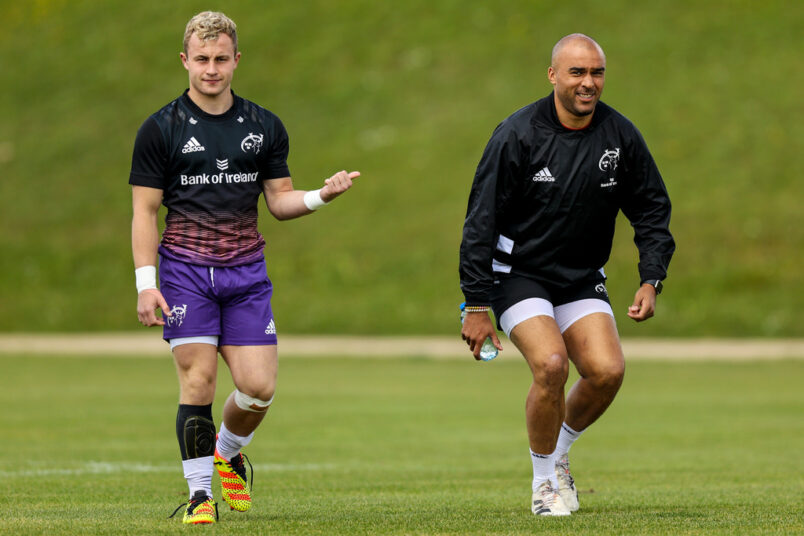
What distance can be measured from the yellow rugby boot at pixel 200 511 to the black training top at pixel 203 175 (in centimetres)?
128

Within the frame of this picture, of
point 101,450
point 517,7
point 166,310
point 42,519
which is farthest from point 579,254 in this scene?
point 517,7

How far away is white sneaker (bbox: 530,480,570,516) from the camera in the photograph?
761cm

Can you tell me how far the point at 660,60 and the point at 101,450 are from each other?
3656 centimetres

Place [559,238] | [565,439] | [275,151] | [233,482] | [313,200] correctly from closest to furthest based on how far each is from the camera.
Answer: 1. [313,200]
2. [275,151]
3. [559,238]
4. [233,482]
5. [565,439]

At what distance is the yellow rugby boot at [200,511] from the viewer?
23.4ft

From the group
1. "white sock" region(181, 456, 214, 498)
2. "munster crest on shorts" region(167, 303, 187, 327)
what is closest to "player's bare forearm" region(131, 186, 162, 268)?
"munster crest on shorts" region(167, 303, 187, 327)

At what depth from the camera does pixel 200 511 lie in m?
7.15

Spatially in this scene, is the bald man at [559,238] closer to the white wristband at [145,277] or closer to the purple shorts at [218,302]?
the purple shorts at [218,302]

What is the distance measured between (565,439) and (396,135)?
124 feet

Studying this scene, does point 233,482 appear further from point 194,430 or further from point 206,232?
point 206,232

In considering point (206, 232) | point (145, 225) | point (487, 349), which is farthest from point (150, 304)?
point (487, 349)

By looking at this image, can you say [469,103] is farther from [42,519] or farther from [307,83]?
[42,519]

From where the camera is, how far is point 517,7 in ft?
164

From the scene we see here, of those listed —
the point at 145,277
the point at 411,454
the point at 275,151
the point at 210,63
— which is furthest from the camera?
the point at 411,454
